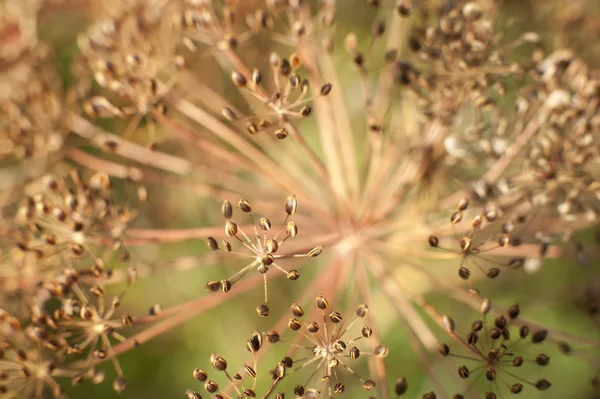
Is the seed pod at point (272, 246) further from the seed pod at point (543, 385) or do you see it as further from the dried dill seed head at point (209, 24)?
the seed pod at point (543, 385)

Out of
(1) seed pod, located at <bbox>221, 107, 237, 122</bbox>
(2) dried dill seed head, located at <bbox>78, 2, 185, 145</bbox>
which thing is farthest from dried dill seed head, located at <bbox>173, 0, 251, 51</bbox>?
(1) seed pod, located at <bbox>221, 107, 237, 122</bbox>

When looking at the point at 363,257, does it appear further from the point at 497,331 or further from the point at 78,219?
the point at 78,219

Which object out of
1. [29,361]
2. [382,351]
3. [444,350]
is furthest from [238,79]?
[29,361]

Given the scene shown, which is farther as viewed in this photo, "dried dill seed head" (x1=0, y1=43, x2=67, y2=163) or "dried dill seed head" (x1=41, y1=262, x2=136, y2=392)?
"dried dill seed head" (x1=0, y1=43, x2=67, y2=163)

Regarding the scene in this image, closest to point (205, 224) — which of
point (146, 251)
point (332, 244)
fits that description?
point (146, 251)

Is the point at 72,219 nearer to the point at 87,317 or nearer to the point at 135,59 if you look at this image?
the point at 87,317

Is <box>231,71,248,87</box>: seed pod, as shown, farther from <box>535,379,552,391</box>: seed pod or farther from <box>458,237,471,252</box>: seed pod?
<box>535,379,552,391</box>: seed pod
